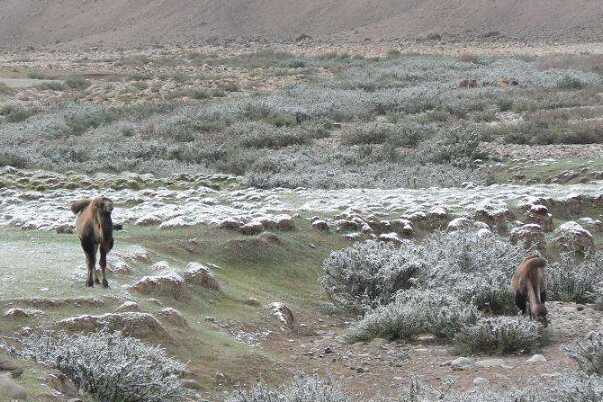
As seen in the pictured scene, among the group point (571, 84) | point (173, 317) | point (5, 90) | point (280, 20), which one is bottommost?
point (173, 317)

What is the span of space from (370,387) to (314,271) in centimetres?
413

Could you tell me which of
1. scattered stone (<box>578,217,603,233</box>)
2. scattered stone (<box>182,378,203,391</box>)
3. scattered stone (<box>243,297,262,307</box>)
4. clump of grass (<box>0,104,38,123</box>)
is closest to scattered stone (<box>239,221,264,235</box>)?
scattered stone (<box>243,297,262,307</box>)

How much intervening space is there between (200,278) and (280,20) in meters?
95.8

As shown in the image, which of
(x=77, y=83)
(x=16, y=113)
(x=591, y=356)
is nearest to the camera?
(x=591, y=356)

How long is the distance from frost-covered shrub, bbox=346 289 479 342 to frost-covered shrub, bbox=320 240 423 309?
3.30 ft

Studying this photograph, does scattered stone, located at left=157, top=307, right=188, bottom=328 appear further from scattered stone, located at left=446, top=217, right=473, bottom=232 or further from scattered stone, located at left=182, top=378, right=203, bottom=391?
scattered stone, located at left=446, top=217, right=473, bottom=232

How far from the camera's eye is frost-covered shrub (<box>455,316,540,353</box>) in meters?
6.81

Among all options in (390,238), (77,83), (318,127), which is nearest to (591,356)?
(390,238)

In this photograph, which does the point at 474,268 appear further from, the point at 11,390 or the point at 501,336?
the point at 11,390

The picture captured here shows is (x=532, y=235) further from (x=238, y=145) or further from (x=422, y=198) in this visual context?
(x=238, y=145)

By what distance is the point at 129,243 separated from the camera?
31.3 ft

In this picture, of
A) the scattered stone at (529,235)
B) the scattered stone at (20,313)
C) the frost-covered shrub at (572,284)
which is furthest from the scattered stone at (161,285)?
the scattered stone at (529,235)

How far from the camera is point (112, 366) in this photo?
532 cm

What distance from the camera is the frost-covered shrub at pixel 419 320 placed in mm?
7535
